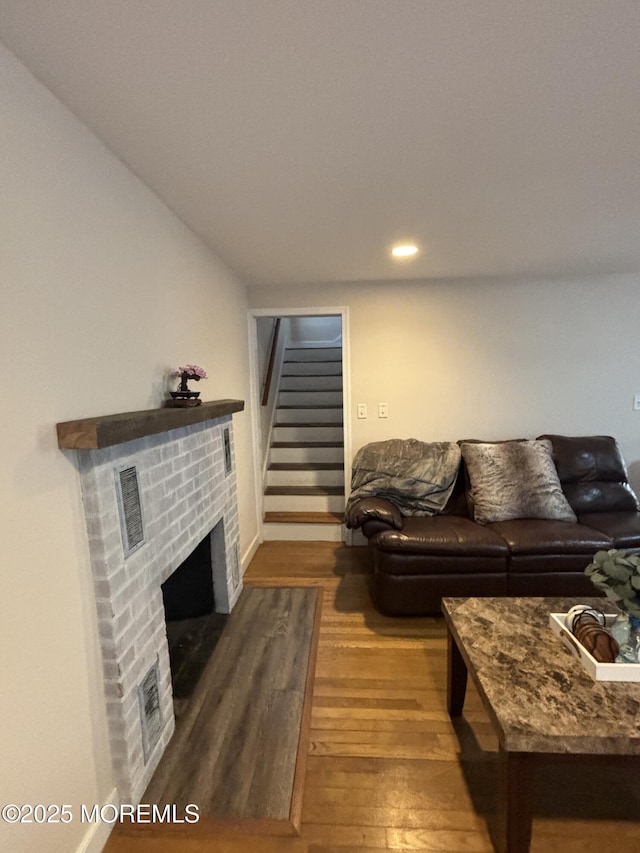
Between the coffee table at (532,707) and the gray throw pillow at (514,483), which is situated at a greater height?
the gray throw pillow at (514,483)

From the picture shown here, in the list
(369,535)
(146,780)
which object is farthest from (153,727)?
(369,535)

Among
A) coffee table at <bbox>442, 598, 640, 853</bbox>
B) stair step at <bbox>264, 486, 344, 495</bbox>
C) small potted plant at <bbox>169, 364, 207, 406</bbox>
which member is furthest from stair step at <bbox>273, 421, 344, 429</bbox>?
coffee table at <bbox>442, 598, 640, 853</bbox>

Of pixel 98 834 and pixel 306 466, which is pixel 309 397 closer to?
pixel 306 466

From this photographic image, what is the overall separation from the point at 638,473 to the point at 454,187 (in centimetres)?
301

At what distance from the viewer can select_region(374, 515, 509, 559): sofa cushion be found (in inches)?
99.3

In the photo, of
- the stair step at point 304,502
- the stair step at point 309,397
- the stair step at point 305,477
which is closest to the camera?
the stair step at point 304,502

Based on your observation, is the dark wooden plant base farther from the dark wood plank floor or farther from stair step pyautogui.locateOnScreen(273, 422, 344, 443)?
stair step pyautogui.locateOnScreen(273, 422, 344, 443)

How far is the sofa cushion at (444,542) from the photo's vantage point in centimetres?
252

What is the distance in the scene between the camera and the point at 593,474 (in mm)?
3115

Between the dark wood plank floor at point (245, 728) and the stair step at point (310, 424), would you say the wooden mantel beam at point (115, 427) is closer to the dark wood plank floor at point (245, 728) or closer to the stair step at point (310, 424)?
the dark wood plank floor at point (245, 728)

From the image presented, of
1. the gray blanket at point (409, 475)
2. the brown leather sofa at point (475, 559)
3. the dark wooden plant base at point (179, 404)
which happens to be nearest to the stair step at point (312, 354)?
the gray blanket at point (409, 475)

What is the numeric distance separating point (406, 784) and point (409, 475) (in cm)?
183

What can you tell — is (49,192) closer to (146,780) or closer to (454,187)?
(454,187)

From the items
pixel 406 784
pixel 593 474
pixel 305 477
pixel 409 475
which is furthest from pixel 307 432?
pixel 406 784
